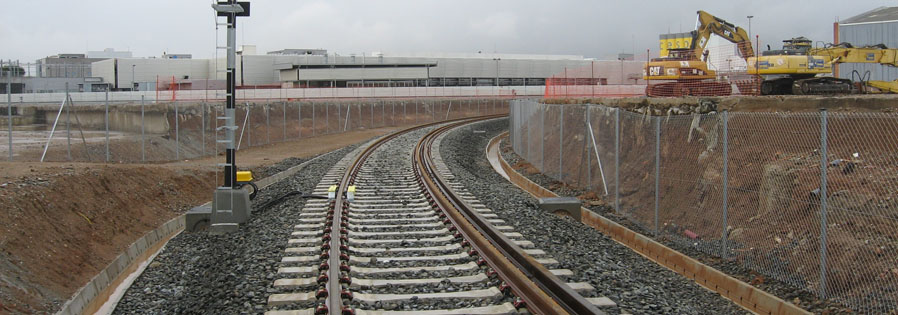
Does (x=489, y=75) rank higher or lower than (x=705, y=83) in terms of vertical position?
higher

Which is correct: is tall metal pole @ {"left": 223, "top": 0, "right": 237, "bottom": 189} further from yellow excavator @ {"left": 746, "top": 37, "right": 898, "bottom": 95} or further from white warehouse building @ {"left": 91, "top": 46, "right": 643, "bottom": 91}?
white warehouse building @ {"left": 91, "top": 46, "right": 643, "bottom": 91}

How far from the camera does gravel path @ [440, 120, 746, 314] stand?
25.4 feet

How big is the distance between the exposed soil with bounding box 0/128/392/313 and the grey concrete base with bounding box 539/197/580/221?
7647 millimetres

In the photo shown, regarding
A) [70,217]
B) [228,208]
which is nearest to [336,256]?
[228,208]

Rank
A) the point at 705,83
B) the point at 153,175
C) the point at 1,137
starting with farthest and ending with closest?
the point at 1,137, the point at 705,83, the point at 153,175

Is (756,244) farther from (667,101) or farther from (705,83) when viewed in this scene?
(705,83)

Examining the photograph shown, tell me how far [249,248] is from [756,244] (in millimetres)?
7040

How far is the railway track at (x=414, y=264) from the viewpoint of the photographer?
284 inches

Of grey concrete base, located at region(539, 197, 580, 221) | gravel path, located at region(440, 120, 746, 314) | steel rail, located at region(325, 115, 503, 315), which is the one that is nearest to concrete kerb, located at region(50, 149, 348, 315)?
steel rail, located at region(325, 115, 503, 315)

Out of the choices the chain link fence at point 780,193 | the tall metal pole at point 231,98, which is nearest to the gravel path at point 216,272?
the tall metal pole at point 231,98

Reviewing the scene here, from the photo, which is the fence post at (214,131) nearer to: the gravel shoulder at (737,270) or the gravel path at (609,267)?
the gravel shoulder at (737,270)

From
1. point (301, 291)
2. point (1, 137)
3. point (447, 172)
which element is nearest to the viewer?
point (301, 291)

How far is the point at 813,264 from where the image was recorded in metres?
8.73

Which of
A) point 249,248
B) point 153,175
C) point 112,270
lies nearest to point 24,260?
point 112,270
